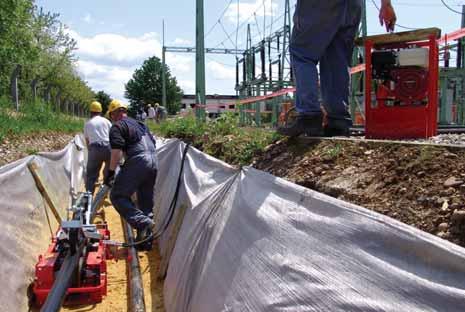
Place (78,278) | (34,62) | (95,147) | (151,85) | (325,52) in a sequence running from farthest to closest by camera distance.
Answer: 1. (151,85)
2. (34,62)
3. (95,147)
4. (78,278)
5. (325,52)

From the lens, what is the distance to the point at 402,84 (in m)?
3.59

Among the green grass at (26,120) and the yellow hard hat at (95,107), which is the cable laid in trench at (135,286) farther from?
the green grass at (26,120)

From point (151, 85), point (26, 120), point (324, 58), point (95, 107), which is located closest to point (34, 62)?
point (26, 120)

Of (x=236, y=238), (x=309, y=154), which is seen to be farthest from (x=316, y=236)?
(x=309, y=154)

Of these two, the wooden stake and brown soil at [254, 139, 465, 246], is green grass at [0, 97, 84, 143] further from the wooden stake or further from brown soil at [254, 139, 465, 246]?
brown soil at [254, 139, 465, 246]

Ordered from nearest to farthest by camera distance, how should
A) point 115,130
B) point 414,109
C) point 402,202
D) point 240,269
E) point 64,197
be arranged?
point 240,269
point 402,202
point 414,109
point 115,130
point 64,197

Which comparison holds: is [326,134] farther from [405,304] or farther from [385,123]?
[405,304]

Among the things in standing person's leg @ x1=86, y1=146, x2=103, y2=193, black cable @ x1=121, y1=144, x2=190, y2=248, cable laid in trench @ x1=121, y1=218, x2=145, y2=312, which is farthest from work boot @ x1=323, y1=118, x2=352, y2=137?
standing person's leg @ x1=86, y1=146, x2=103, y2=193

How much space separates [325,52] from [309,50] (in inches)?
10.3

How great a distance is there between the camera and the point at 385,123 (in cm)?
364

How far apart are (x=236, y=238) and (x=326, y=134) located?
2.08 meters

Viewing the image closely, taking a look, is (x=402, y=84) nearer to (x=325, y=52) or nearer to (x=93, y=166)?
(x=325, y=52)

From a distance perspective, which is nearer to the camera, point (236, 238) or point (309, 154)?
point (236, 238)

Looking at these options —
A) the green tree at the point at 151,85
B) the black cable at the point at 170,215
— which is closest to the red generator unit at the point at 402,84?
the black cable at the point at 170,215
